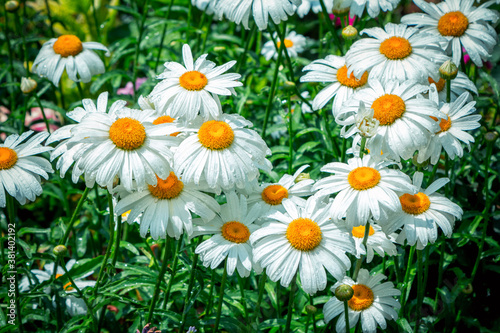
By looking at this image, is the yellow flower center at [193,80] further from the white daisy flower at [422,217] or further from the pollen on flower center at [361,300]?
the pollen on flower center at [361,300]

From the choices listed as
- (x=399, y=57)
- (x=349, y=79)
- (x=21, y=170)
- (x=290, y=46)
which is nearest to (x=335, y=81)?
(x=349, y=79)

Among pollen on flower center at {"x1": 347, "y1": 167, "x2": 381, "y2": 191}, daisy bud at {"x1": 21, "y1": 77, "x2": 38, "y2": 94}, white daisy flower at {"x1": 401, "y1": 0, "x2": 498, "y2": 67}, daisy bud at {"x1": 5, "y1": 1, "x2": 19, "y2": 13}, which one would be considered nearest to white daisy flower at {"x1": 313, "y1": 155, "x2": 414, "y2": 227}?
pollen on flower center at {"x1": 347, "y1": 167, "x2": 381, "y2": 191}

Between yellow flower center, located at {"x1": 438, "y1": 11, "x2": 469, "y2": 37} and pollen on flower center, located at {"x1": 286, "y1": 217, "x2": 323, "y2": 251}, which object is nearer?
pollen on flower center, located at {"x1": 286, "y1": 217, "x2": 323, "y2": 251}

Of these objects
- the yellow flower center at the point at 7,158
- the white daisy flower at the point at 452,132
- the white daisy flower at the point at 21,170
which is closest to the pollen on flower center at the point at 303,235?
the white daisy flower at the point at 452,132

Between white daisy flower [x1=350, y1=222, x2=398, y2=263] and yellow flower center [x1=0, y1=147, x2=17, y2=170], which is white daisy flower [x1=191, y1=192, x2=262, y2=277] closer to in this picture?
white daisy flower [x1=350, y1=222, x2=398, y2=263]

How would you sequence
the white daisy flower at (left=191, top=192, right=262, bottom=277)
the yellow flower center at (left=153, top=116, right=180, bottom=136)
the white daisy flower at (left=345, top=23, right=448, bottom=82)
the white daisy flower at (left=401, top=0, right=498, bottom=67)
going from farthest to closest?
the white daisy flower at (left=401, top=0, right=498, bottom=67) < the white daisy flower at (left=345, top=23, right=448, bottom=82) < the yellow flower center at (left=153, top=116, right=180, bottom=136) < the white daisy flower at (left=191, top=192, right=262, bottom=277)

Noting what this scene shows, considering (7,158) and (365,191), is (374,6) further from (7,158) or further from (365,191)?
(7,158)

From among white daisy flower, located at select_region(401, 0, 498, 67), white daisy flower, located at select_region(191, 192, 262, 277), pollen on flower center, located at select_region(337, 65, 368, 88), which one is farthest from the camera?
white daisy flower, located at select_region(401, 0, 498, 67)
